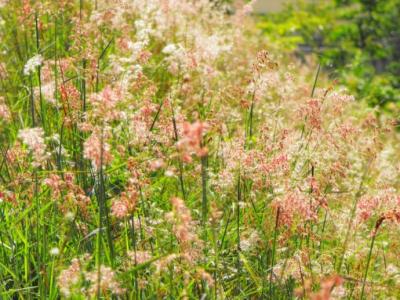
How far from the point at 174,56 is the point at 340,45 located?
9.51 m

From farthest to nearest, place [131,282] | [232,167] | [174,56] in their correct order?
[174,56] < [232,167] < [131,282]

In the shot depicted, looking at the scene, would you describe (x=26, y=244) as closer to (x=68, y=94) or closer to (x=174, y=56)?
(x=68, y=94)

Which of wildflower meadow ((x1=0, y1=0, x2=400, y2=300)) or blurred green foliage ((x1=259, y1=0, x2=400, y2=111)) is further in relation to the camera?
blurred green foliage ((x1=259, y1=0, x2=400, y2=111))

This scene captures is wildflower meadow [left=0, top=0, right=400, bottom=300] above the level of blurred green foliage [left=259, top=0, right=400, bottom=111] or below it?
above

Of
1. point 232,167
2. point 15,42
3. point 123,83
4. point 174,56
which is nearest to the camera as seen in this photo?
point 232,167

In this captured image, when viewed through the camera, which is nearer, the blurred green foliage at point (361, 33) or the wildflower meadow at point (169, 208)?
the wildflower meadow at point (169, 208)

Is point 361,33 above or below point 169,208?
below

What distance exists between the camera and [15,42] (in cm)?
462

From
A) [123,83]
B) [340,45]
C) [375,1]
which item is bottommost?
[340,45]

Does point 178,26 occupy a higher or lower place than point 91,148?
lower

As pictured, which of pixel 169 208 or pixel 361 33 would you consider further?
pixel 361 33

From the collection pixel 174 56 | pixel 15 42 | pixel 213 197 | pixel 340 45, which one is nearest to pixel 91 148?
pixel 213 197

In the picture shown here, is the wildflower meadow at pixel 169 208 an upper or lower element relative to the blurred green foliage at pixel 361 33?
upper

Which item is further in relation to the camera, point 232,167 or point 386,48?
point 386,48
